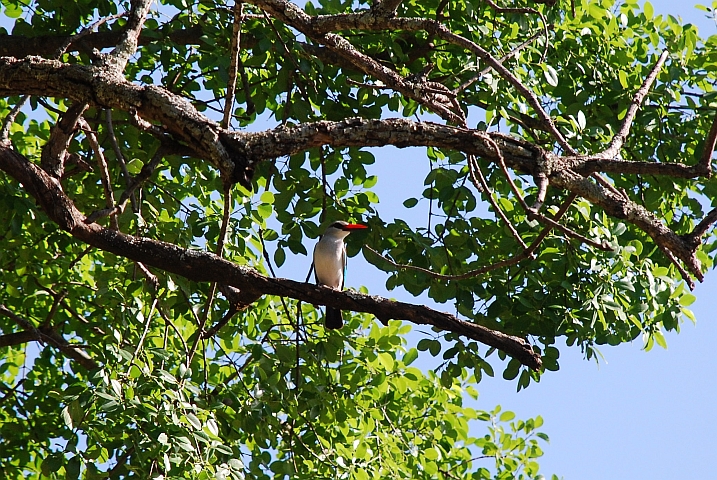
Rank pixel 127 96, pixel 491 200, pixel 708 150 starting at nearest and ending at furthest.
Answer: pixel 708 150 → pixel 491 200 → pixel 127 96

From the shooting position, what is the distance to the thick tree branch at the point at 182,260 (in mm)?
3290

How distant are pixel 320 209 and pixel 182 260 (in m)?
1.86

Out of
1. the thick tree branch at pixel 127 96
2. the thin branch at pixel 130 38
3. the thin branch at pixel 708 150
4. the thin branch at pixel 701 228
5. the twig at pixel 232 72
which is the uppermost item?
the thin branch at pixel 130 38

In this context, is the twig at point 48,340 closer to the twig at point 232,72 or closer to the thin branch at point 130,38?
the thin branch at point 130,38

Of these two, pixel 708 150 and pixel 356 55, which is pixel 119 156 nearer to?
pixel 356 55

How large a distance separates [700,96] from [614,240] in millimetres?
1451

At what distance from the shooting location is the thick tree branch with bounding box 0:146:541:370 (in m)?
3.29

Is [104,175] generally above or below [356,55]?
below

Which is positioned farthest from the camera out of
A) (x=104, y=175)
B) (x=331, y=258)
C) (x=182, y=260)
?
(x=331, y=258)

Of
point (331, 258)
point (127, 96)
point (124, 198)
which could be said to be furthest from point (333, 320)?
point (127, 96)

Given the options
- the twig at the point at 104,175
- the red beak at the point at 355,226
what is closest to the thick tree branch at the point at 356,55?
the twig at the point at 104,175

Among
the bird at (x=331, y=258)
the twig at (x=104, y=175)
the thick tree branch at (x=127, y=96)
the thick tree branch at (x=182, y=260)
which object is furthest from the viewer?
the bird at (x=331, y=258)

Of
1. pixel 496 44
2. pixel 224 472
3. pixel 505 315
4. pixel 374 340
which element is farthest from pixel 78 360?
pixel 496 44

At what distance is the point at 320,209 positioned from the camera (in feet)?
16.8
